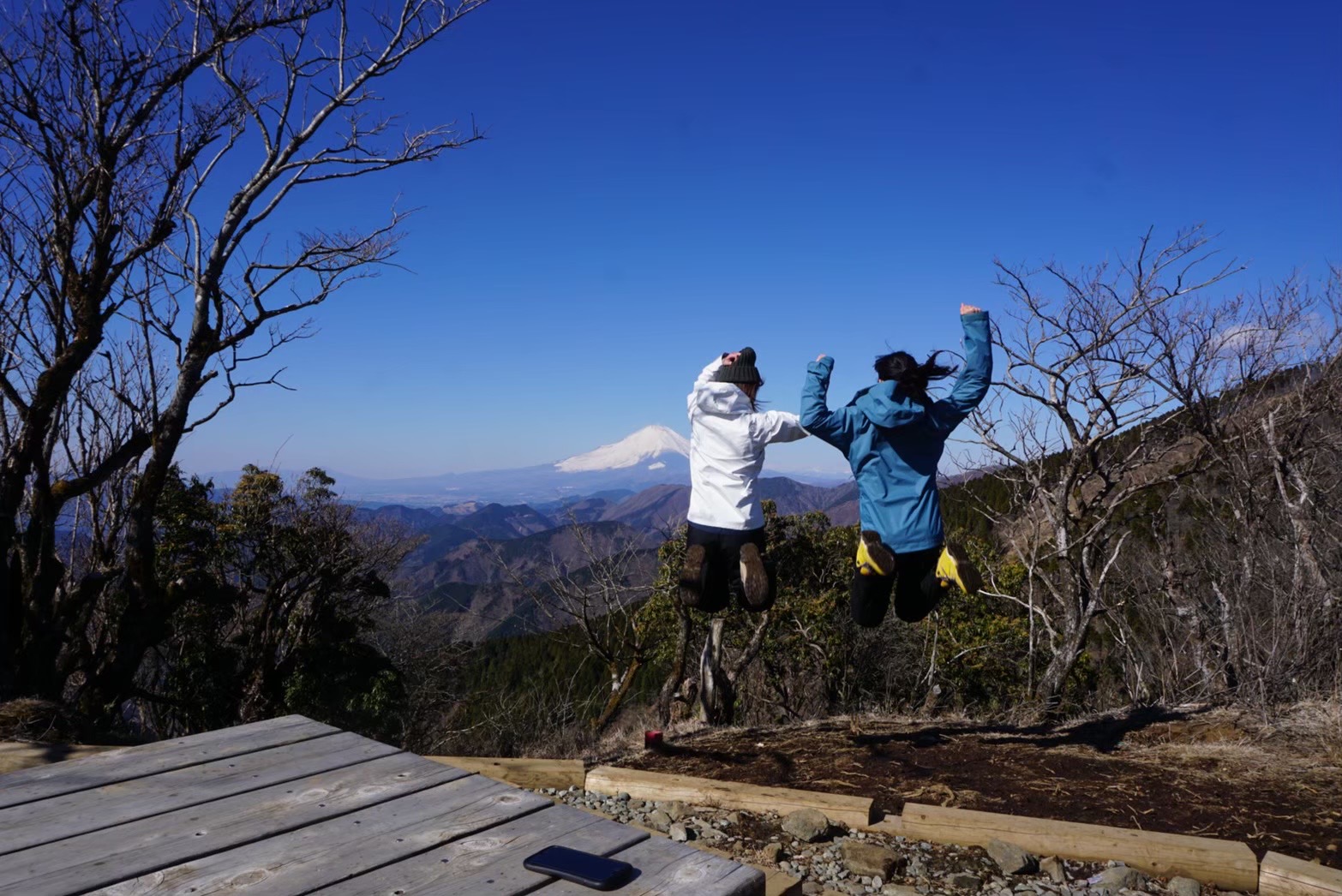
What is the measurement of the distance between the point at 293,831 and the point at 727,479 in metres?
3.08

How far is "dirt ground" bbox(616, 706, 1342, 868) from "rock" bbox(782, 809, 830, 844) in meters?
0.44

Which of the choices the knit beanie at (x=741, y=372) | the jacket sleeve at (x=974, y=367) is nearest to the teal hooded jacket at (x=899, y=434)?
the jacket sleeve at (x=974, y=367)

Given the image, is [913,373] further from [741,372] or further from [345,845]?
[345,845]

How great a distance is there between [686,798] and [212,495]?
1004cm

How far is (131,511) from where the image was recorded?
616 centimetres

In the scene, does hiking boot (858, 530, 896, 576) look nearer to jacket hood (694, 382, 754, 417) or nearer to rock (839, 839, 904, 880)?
jacket hood (694, 382, 754, 417)

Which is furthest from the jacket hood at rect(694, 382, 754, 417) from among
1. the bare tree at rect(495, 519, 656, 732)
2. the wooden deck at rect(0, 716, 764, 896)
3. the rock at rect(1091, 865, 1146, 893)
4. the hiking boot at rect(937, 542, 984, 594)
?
the bare tree at rect(495, 519, 656, 732)

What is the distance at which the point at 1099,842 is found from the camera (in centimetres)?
359

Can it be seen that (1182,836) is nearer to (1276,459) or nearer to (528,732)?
(1276,459)

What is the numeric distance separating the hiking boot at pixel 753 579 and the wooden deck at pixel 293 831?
229 cm

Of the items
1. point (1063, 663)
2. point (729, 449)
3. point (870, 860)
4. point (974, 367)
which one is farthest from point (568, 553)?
point (870, 860)

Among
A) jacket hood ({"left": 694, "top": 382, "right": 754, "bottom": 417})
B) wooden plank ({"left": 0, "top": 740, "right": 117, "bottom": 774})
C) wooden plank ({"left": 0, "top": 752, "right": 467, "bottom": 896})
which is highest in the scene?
jacket hood ({"left": 694, "top": 382, "right": 754, "bottom": 417})

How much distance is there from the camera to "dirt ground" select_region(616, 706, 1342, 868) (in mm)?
4102

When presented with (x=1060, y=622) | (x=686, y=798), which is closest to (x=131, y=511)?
(x=686, y=798)
